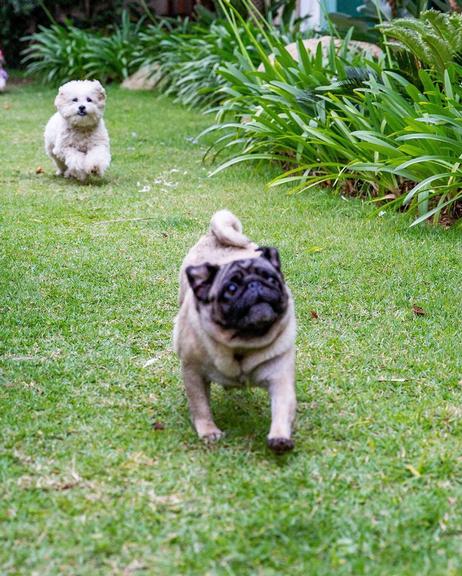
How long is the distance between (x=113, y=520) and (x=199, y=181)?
558 cm

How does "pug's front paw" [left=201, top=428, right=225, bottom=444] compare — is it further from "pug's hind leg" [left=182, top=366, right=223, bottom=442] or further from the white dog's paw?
the white dog's paw

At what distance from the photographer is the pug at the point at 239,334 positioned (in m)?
3.04

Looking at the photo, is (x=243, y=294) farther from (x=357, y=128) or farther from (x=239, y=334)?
(x=357, y=128)

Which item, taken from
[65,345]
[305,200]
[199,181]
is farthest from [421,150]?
[65,345]

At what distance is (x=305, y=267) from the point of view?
18.2 ft

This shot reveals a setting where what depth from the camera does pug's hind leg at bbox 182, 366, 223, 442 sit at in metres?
3.31

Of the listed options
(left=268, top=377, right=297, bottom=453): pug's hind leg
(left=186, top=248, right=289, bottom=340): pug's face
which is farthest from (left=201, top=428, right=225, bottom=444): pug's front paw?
(left=186, top=248, right=289, bottom=340): pug's face

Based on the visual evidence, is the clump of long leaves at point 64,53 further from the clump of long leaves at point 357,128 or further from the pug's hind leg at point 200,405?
the pug's hind leg at point 200,405

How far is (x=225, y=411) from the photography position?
3635 mm

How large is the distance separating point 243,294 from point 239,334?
0.17 metres

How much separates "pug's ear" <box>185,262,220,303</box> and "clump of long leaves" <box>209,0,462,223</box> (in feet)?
10.3

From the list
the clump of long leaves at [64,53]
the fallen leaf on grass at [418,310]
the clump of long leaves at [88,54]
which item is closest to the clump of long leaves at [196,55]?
the clump of long leaves at [88,54]

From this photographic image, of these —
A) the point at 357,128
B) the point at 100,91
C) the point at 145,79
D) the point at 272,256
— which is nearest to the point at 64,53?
the point at 145,79

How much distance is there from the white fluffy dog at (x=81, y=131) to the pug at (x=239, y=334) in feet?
15.7
